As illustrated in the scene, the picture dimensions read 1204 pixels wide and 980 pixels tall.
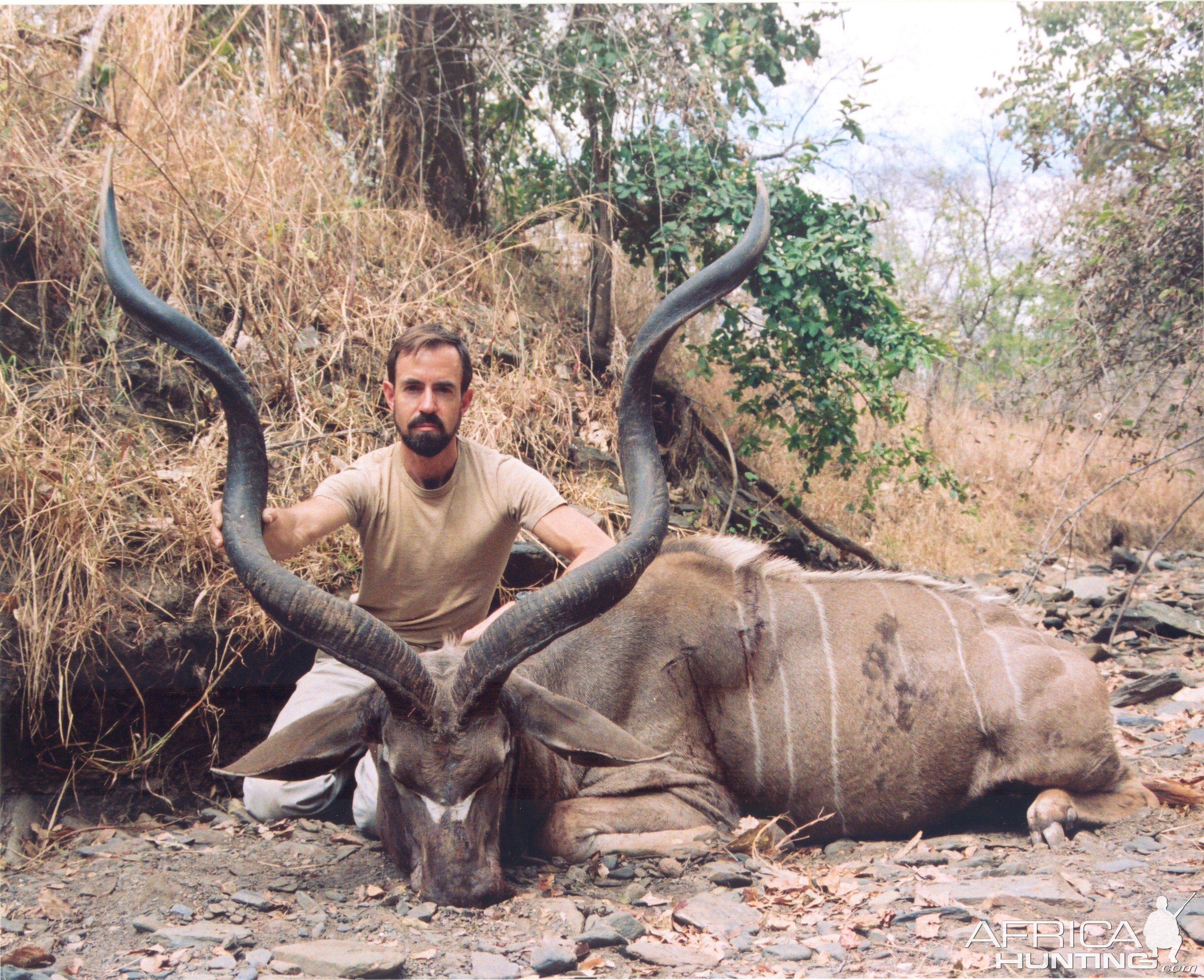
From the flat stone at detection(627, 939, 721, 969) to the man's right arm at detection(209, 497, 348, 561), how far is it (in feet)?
5.71

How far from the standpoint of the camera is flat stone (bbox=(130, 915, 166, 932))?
9.09 ft

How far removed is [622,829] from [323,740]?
110 centimetres

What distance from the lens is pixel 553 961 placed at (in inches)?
96.1

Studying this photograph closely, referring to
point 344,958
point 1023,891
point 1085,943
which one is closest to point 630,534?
point 344,958

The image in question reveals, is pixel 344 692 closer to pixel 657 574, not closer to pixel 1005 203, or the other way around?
pixel 657 574

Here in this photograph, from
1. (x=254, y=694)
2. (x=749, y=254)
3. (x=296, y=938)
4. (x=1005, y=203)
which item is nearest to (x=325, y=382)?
(x=254, y=694)

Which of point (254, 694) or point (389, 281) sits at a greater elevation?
point (389, 281)

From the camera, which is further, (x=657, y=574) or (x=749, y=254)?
(x=657, y=574)

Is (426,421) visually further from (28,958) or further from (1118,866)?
(1118,866)

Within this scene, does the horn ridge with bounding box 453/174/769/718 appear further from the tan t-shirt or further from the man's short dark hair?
the man's short dark hair

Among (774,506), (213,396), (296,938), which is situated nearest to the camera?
(296,938)

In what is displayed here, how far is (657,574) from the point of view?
13.4 feet

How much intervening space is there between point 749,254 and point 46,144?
13.9 feet

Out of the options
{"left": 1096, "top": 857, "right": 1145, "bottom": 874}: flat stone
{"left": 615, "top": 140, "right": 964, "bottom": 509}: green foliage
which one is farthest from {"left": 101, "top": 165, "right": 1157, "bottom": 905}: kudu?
{"left": 615, "top": 140, "right": 964, "bottom": 509}: green foliage
